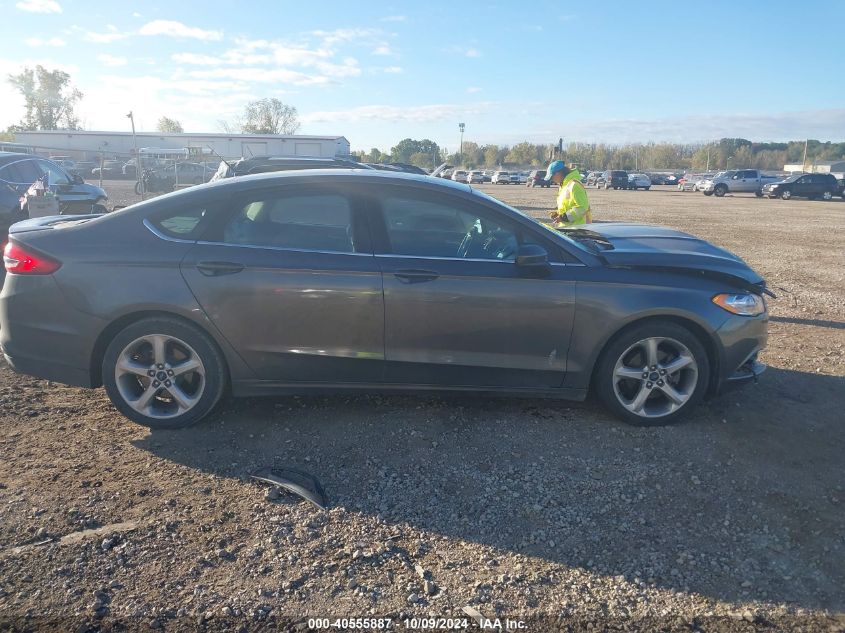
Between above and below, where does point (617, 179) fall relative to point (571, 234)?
above

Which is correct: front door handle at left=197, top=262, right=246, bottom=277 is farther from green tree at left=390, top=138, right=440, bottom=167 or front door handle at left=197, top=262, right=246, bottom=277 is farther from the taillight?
green tree at left=390, top=138, right=440, bottom=167

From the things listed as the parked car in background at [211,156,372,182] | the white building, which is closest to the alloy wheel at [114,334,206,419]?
the parked car in background at [211,156,372,182]

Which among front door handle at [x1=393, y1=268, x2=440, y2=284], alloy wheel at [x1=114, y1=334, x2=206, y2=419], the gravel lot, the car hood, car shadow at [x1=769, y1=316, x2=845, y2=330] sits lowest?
the gravel lot

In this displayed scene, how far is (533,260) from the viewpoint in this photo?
13.3ft

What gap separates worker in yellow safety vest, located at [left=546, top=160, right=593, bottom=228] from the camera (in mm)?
7036

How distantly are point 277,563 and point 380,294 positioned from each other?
176cm

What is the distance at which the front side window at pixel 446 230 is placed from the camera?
420 cm

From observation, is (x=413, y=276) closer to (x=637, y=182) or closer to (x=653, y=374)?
(x=653, y=374)

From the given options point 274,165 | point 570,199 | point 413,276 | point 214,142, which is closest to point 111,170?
point 214,142

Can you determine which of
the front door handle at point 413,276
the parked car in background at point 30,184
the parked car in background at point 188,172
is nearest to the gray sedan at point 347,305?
the front door handle at point 413,276

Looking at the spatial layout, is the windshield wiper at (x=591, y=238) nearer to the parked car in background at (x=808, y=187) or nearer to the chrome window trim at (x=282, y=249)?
the chrome window trim at (x=282, y=249)

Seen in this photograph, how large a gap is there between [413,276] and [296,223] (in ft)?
2.89

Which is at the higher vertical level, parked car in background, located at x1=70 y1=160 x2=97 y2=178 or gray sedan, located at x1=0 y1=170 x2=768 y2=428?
parked car in background, located at x1=70 y1=160 x2=97 y2=178

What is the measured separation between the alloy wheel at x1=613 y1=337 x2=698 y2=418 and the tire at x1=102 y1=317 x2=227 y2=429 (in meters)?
2.68
